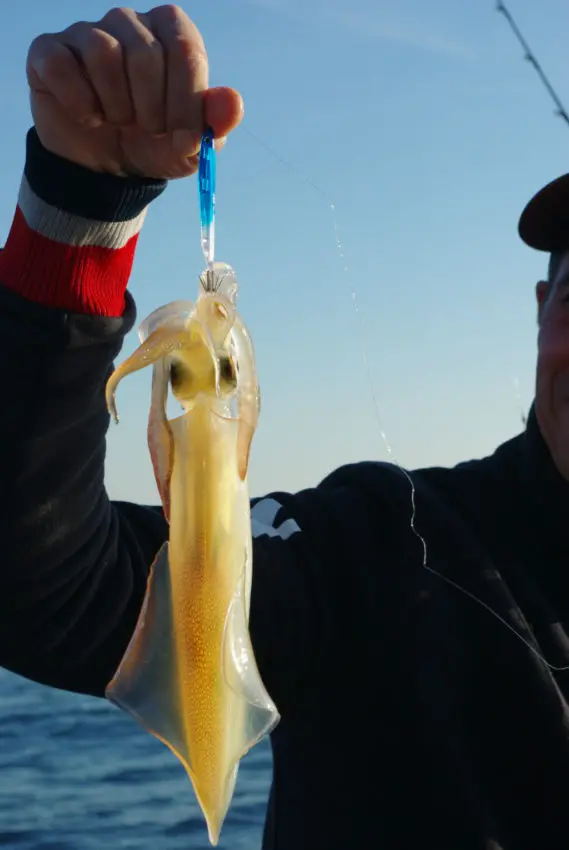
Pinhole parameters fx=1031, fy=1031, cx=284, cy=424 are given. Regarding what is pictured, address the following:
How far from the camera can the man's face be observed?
134 inches

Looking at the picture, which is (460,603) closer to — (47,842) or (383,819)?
(383,819)

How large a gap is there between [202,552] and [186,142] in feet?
2.68

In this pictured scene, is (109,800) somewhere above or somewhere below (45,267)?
below

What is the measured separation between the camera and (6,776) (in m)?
9.63

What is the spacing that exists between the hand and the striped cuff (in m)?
0.13

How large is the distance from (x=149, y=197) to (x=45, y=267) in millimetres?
259

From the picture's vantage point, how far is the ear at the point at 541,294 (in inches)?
150

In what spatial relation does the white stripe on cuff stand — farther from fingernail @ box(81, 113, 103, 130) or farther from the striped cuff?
fingernail @ box(81, 113, 103, 130)

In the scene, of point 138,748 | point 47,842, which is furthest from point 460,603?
point 138,748

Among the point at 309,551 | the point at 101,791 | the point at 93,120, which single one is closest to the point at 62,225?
the point at 93,120

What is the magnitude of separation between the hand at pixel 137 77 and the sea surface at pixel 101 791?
21.8 ft

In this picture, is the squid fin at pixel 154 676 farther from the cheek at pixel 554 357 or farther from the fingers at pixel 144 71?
the cheek at pixel 554 357

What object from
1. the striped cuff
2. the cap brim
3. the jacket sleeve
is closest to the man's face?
the cap brim

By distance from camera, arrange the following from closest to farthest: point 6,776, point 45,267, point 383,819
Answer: point 45,267, point 383,819, point 6,776
